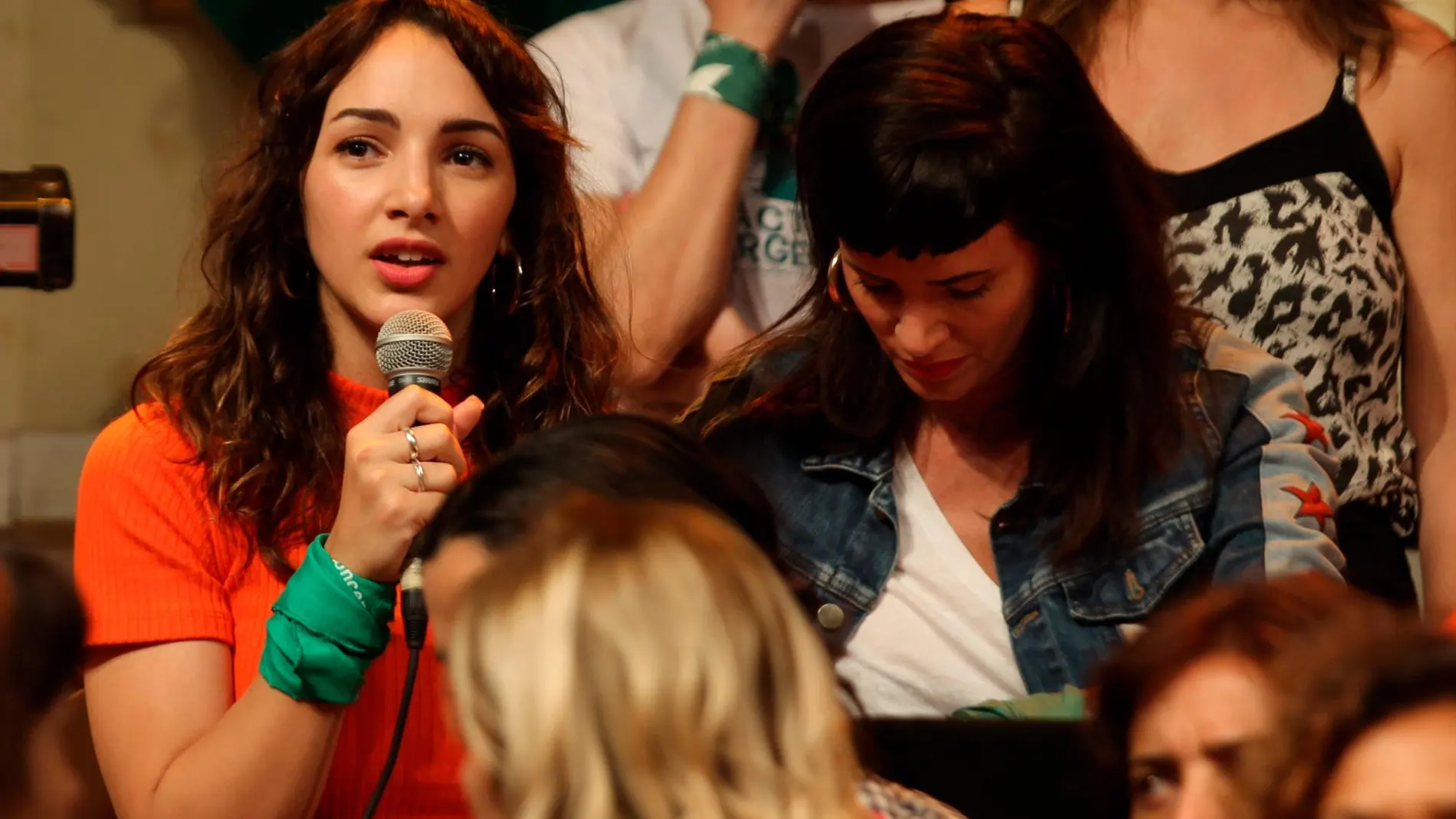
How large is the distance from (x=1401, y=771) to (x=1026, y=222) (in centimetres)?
89

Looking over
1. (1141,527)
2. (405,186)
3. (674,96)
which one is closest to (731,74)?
(674,96)

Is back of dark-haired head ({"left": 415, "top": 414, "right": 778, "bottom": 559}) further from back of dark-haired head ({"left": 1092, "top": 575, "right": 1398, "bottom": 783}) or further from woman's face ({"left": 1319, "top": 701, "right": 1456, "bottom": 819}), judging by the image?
woman's face ({"left": 1319, "top": 701, "right": 1456, "bottom": 819})

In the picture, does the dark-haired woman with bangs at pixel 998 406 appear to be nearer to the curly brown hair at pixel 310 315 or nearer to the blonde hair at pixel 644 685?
the curly brown hair at pixel 310 315

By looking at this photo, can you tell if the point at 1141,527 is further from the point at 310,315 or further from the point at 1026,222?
the point at 310,315

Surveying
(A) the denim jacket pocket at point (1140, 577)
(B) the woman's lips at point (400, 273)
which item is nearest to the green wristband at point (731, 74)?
(B) the woman's lips at point (400, 273)

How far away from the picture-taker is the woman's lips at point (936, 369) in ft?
5.80

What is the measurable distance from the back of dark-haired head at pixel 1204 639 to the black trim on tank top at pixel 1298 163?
2.69 ft

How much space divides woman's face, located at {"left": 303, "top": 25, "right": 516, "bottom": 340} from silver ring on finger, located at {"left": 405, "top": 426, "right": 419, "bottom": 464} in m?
0.27

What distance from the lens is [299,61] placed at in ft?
5.59

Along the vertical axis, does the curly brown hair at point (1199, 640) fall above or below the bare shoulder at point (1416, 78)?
below

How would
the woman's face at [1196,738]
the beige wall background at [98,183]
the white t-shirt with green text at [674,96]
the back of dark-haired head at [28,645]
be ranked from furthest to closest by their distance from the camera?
the beige wall background at [98,183] → the white t-shirt with green text at [674,96] → the woman's face at [1196,738] → the back of dark-haired head at [28,645]

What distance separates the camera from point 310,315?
1.75 m

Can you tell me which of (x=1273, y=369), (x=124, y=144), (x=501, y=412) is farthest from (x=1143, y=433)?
(x=124, y=144)

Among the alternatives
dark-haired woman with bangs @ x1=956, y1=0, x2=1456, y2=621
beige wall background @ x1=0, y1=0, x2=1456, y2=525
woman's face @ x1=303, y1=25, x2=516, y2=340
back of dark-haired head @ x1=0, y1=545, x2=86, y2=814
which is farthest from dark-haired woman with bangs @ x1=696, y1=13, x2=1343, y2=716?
beige wall background @ x1=0, y1=0, x2=1456, y2=525
